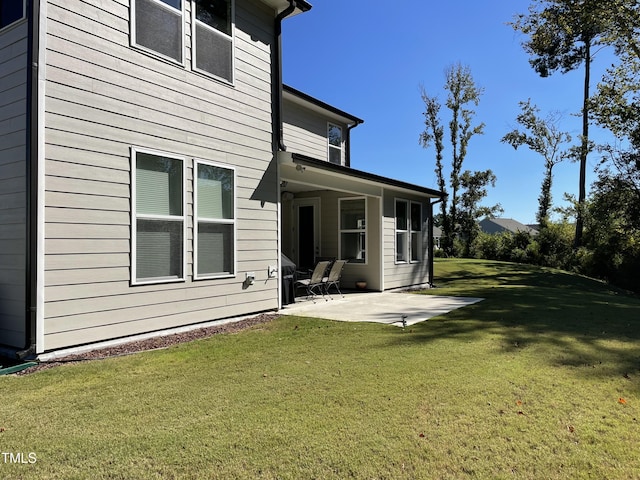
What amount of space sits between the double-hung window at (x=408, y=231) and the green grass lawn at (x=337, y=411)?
255 inches

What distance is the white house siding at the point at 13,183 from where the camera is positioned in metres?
4.42

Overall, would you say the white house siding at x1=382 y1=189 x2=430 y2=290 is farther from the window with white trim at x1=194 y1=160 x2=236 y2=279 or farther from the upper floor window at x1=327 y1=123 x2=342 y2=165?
the window with white trim at x1=194 y1=160 x2=236 y2=279

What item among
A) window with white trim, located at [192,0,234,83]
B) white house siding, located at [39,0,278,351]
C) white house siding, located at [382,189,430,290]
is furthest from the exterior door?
window with white trim, located at [192,0,234,83]

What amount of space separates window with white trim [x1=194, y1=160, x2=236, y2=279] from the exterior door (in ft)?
16.6

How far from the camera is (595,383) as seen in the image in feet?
12.3

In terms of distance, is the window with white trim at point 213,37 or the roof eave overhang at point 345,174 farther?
the roof eave overhang at point 345,174

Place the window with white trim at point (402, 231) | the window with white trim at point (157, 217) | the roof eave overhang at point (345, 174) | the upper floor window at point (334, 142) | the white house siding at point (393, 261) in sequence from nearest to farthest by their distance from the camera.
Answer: the window with white trim at point (157, 217), the roof eave overhang at point (345, 174), the white house siding at point (393, 261), the window with white trim at point (402, 231), the upper floor window at point (334, 142)

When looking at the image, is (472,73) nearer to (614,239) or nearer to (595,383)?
(614,239)

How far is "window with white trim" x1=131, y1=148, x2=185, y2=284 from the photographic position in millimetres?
5242

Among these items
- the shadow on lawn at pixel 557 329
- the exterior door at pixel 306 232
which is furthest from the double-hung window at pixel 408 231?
the shadow on lawn at pixel 557 329

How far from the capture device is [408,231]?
39.8 ft

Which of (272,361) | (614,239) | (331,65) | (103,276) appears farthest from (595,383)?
(614,239)

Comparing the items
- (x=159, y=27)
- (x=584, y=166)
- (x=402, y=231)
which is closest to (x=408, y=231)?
(x=402, y=231)

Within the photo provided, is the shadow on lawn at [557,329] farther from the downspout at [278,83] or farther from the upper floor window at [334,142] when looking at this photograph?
the upper floor window at [334,142]
